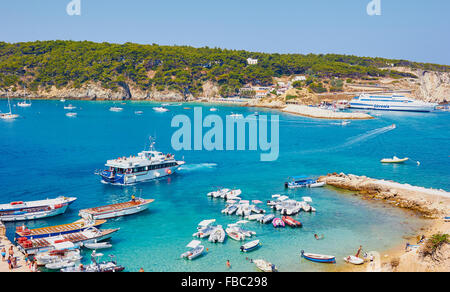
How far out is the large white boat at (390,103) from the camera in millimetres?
179125

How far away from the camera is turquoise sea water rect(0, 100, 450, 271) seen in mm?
35062

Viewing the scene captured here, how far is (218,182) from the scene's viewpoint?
2255 inches

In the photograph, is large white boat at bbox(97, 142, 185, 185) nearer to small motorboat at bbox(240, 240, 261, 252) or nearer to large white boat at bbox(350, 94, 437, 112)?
small motorboat at bbox(240, 240, 261, 252)

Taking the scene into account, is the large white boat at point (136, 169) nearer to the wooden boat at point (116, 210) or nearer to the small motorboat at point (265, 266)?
the wooden boat at point (116, 210)

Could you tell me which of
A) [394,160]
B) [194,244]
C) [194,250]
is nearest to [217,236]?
[194,244]

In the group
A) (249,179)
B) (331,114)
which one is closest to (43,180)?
(249,179)

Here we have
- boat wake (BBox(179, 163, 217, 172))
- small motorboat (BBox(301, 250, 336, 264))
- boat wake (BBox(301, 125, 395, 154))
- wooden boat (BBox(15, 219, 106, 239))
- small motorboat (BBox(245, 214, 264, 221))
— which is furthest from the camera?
boat wake (BBox(301, 125, 395, 154))

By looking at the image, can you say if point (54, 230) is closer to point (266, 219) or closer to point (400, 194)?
point (266, 219)

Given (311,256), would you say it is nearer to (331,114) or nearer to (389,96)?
(331,114)

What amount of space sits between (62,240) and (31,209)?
33.9 feet

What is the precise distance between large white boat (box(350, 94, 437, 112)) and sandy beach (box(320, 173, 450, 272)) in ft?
463

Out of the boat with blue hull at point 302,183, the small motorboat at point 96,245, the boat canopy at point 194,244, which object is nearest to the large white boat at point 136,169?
the boat with blue hull at point 302,183

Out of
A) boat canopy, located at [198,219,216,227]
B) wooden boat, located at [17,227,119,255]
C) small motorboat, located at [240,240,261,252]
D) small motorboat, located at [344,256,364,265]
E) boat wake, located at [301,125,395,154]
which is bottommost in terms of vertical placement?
small motorboat, located at [344,256,364,265]

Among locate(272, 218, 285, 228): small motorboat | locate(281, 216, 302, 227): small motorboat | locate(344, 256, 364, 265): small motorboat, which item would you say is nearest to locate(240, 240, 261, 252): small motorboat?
locate(272, 218, 285, 228): small motorboat
